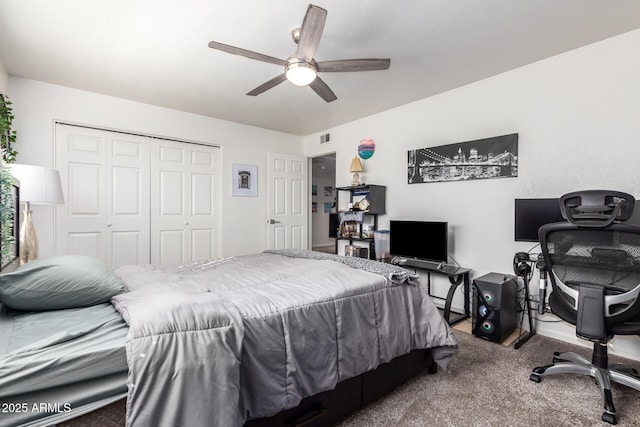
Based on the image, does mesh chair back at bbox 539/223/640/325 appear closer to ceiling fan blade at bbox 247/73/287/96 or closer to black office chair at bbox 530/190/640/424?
black office chair at bbox 530/190/640/424

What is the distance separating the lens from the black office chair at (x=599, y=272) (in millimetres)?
1665

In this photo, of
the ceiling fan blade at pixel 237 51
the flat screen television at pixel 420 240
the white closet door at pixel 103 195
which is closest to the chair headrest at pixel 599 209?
the flat screen television at pixel 420 240

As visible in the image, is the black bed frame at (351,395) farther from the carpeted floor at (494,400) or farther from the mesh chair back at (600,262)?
the mesh chair back at (600,262)

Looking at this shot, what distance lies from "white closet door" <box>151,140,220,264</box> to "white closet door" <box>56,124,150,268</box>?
0.13 m

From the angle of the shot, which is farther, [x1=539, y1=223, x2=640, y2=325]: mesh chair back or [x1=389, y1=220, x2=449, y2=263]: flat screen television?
[x1=389, y1=220, x2=449, y2=263]: flat screen television

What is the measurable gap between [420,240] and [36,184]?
3.52m

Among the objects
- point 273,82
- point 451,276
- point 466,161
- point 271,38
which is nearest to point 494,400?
point 451,276

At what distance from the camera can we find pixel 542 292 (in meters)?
2.25

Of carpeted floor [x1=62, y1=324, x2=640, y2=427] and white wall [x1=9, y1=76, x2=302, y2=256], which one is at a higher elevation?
white wall [x1=9, y1=76, x2=302, y2=256]

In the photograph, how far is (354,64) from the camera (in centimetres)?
216

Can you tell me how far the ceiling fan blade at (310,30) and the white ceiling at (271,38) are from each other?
344 millimetres

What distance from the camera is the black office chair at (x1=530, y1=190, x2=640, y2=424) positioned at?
5.46 feet

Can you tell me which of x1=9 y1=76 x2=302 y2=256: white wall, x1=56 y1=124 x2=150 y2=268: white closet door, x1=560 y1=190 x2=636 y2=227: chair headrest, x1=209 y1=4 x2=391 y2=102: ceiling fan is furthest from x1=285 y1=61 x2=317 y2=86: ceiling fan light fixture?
x1=56 y1=124 x2=150 y2=268: white closet door

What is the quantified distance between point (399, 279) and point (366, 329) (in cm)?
42
